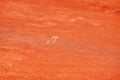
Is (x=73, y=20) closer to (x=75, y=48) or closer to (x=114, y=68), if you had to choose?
(x=75, y=48)

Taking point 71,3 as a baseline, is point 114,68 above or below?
below

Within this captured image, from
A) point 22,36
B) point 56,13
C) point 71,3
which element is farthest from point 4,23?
point 71,3

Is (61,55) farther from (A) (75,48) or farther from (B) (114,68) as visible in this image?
(B) (114,68)

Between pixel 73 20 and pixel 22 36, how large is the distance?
0.70 feet

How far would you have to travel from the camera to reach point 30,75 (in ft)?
2.34

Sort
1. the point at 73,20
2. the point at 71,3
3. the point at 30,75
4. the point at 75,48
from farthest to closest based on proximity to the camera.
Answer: the point at 71,3, the point at 73,20, the point at 75,48, the point at 30,75

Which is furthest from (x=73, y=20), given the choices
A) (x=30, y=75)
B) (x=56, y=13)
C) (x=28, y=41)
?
(x=30, y=75)

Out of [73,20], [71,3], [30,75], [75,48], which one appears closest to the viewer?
[30,75]

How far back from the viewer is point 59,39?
0.86 m

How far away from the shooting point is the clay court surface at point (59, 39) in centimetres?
73

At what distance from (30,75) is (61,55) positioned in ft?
0.41

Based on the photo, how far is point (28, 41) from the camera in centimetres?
84

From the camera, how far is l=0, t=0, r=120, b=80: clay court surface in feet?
2.40

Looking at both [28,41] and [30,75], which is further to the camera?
[28,41]
